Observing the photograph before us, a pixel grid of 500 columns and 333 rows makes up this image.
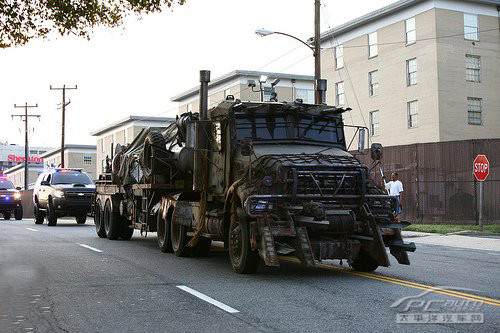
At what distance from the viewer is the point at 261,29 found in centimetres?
2389

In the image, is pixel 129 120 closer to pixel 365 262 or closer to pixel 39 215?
pixel 39 215

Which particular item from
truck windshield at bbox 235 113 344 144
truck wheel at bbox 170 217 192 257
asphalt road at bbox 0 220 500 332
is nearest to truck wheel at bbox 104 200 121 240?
asphalt road at bbox 0 220 500 332

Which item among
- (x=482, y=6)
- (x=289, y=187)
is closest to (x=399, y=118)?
(x=482, y=6)

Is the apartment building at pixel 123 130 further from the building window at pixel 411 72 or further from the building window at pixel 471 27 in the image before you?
the building window at pixel 471 27

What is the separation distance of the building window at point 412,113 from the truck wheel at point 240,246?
3010 centimetres

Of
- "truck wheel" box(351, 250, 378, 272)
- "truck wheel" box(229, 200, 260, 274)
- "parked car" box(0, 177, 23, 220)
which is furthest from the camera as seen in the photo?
"parked car" box(0, 177, 23, 220)

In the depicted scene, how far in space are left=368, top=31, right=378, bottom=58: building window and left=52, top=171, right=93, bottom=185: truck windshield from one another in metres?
22.3

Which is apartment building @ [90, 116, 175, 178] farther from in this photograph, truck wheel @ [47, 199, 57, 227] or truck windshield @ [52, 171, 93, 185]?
truck wheel @ [47, 199, 57, 227]

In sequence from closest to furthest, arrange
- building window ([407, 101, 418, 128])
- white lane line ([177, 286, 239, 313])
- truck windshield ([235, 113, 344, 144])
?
1. white lane line ([177, 286, 239, 313])
2. truck windshield ([235, 113, 344, 144])
3. building window ([407, 101, 418, 128])

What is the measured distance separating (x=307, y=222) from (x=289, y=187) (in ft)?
2.24

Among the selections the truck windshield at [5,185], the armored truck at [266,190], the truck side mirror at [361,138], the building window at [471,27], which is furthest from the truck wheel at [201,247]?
the building window at [471,27]

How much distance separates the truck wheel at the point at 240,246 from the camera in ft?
33.4

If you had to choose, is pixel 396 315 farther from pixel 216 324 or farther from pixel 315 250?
pixel 315 250

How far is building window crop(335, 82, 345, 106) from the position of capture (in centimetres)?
4512
